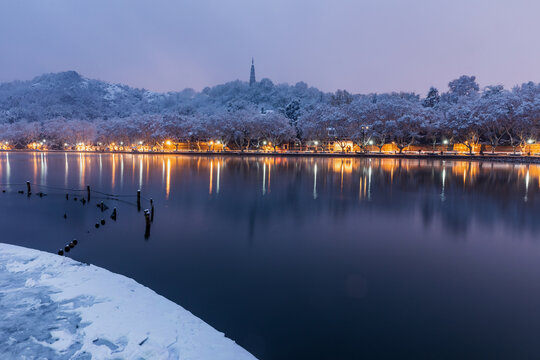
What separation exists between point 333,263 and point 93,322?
6432 millimetres

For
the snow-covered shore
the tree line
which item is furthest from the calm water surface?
the tree line

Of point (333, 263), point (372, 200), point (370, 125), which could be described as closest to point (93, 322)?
point (333, 263)

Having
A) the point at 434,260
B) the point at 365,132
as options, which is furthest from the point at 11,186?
the point at 365,132

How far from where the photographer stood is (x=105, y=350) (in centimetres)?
493

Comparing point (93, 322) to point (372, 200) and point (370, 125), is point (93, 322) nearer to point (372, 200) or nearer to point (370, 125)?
point (372, 200)

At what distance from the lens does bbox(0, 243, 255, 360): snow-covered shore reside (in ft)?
16.1

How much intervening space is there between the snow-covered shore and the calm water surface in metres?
1.02

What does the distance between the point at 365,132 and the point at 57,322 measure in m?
67.4

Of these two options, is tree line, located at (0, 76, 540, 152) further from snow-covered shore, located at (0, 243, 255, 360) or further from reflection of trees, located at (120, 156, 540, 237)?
snow-covered shore, located at (0, 243, 255, 360)

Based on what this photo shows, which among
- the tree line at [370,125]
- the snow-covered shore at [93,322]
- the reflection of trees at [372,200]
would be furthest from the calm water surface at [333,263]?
the tree line at [370,125]

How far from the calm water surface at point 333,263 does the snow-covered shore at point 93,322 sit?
3.36 feet

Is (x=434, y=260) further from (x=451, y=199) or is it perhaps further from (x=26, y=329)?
(x=451, y=199)

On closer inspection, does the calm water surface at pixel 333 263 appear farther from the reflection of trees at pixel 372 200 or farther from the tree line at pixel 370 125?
A: the tree line at pixel 370 125

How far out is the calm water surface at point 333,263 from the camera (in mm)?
6324
